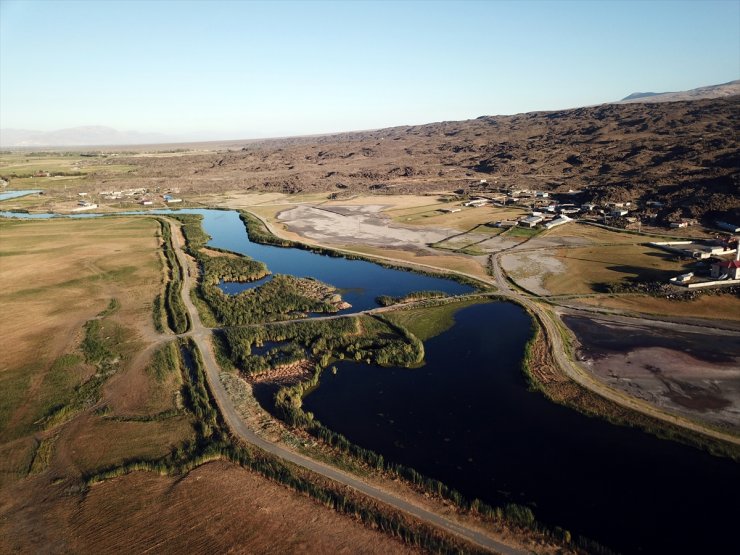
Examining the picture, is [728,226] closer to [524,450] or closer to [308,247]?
[308,247]

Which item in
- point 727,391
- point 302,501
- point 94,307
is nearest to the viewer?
point 302,501

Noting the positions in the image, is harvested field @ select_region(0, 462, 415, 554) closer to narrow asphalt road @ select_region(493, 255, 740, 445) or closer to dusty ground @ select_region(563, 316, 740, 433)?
narrow asphalt road @ select_region(493, 255, 740, 445)

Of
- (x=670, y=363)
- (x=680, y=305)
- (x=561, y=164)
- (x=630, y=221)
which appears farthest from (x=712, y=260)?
(x=561, y=164)

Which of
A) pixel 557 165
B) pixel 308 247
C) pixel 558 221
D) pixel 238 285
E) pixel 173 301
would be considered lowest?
pixel 238 285

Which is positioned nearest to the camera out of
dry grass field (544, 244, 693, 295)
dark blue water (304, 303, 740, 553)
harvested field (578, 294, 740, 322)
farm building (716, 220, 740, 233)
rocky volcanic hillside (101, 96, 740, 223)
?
dark blue water (304, 303, 740, 553)

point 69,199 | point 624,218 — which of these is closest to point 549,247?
point 624,218

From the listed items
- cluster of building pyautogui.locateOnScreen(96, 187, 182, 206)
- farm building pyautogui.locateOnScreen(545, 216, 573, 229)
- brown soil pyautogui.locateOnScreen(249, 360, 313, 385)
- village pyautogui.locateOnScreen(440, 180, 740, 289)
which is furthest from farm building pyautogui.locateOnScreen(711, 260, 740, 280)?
cluster of building pyautogui.locateOnScreen(96, 187, 182, 206)

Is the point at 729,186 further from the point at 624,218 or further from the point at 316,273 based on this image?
the point at 316,273
